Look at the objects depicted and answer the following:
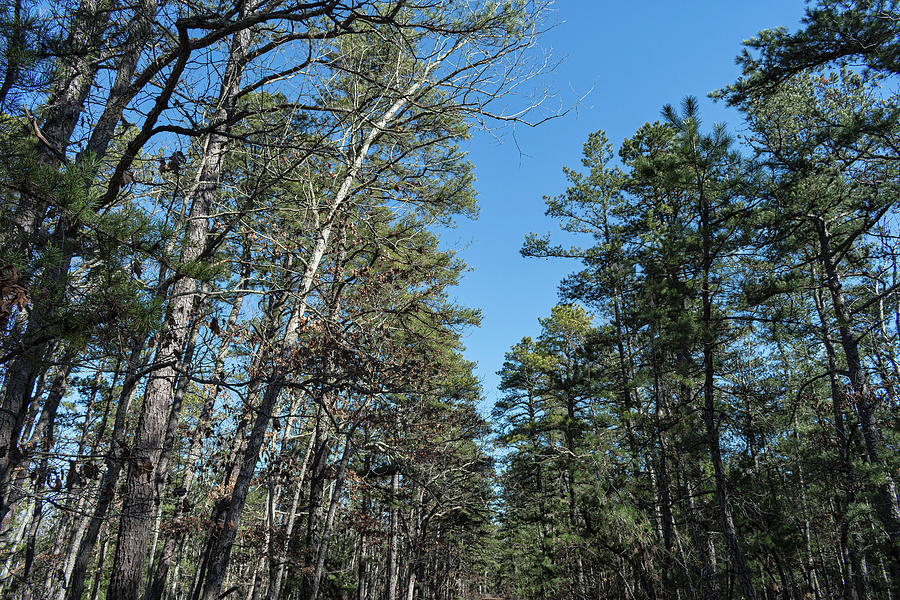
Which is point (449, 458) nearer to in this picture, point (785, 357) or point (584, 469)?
point (584, 469)

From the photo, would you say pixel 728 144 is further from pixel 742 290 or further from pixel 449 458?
pixel 449 458

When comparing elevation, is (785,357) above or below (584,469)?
above

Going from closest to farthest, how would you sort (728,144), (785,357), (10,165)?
(10,165) < (728,144) < (785,357)

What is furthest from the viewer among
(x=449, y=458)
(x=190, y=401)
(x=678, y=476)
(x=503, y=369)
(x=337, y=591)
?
(x=503, y=369)

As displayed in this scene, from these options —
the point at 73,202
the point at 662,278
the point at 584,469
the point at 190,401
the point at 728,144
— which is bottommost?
the point at 584,469

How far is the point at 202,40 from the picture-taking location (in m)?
3.01

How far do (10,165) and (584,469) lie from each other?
372 inches

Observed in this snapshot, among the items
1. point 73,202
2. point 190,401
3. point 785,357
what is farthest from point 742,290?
point 190,401

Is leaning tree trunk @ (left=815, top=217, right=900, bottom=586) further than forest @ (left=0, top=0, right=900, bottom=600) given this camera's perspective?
Yes

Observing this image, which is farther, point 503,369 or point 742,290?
point 503,369

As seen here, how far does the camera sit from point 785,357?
54.9 feet

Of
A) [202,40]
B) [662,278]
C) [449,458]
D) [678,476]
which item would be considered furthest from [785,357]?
[202,40]

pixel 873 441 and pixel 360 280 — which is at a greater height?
pixel 360 280

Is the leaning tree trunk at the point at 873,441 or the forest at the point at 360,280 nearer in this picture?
the forest at the point at 360,280
